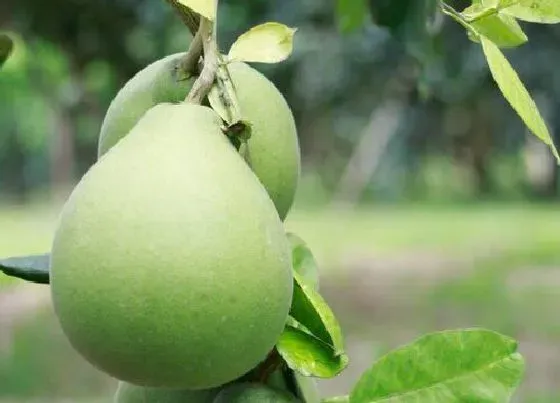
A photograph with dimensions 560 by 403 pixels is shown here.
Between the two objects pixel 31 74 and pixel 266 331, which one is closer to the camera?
pixel 266 331

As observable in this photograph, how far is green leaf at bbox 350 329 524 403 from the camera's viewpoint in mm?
644

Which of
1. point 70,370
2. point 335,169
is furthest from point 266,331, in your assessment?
point 335,169

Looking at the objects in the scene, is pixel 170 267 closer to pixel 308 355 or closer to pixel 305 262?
pixel 308 355

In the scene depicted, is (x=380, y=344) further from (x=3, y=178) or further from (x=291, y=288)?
(x=3, y=178)

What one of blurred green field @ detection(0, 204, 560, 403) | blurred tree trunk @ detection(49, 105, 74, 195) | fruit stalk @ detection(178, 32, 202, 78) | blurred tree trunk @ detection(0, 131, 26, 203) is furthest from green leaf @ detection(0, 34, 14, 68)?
blurred tree trunk @ detection(0, 131, 26, 203)

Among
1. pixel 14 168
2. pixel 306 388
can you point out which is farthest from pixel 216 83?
pixel 14 168

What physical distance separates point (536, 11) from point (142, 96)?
270 millimetres

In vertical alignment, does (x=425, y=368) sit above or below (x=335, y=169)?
above

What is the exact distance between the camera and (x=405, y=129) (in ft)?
43.3

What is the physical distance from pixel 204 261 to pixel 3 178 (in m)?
19.6

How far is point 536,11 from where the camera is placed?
28.4 inches

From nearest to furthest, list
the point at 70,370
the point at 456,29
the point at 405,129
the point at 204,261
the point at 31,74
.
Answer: the point at 204,261, the point at 456,29, the point at 70,370, the point at 31,74, the point at 405,129

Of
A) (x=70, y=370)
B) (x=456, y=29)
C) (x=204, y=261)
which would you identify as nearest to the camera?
(x=204, y=261)

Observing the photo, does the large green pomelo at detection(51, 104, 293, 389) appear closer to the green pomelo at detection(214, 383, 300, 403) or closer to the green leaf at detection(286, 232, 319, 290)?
the green pomelo at detection(214, 383, 300, 403)
